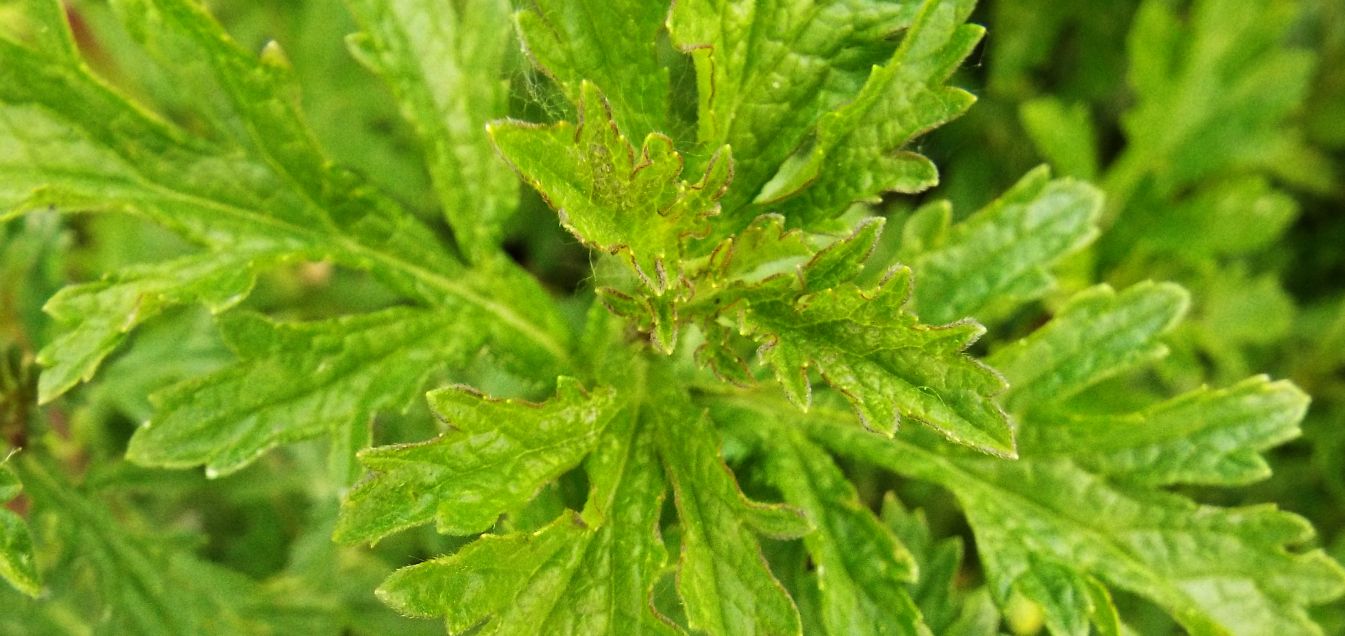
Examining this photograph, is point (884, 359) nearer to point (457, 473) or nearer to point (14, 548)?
point (457, 473)

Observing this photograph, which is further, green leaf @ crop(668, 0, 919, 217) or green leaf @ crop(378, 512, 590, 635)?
green leaf @ crop(668, 0, 919, 217)

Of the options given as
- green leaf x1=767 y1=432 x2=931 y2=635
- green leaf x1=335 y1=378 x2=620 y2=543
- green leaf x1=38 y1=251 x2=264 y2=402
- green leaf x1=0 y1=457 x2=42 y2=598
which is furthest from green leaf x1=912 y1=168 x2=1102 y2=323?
green leaf x1=0 y1=457 x2=42 y2=598

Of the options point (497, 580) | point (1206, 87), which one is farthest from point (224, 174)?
point (1206, 87)

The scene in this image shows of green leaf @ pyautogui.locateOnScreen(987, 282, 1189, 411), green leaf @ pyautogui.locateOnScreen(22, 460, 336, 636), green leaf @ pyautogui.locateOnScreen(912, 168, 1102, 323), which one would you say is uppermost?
green leaf @ pyautogui.locateOnScreen(912, 168, 1102, 323)

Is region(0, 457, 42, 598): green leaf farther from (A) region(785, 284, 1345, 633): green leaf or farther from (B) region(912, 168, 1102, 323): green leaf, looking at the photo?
(B) region(912, 168, 1102, 323): green leaf

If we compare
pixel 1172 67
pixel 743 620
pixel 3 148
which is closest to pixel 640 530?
pixel 743 620

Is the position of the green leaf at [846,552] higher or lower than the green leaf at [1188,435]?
lower

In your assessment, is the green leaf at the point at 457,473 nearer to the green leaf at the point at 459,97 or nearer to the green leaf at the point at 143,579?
the green leaf at the point at 459,97

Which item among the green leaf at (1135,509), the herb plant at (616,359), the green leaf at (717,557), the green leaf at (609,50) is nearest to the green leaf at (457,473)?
the herb plant at (616,359)
